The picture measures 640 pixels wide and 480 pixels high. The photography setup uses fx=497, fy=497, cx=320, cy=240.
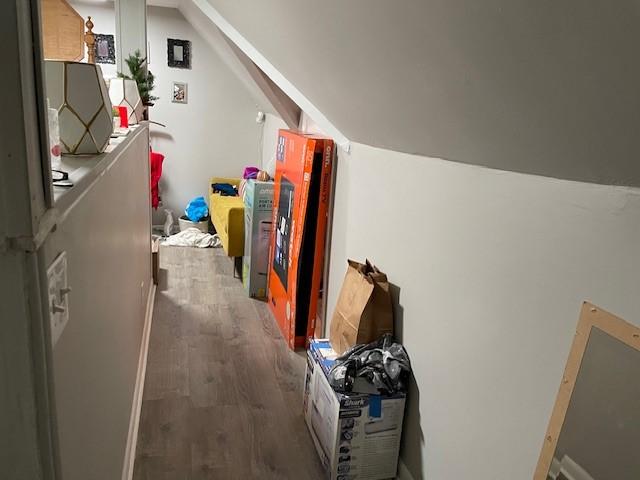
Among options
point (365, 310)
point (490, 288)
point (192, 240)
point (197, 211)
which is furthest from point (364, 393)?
point (197, 211)

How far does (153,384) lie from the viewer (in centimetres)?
256

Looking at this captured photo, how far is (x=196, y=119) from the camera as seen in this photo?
5.36m

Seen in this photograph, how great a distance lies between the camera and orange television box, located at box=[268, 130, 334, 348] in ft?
9.14

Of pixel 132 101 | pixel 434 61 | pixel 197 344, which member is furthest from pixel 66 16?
pixel 434 61

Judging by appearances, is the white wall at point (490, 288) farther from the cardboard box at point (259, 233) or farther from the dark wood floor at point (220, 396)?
the cardboard box at point (259, 233)

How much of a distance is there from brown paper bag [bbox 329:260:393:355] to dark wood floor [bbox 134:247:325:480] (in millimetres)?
517

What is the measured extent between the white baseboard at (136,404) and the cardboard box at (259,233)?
80 cm

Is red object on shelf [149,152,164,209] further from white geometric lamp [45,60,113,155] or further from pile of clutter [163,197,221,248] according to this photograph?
white geometric lamp [45,60,113,155]

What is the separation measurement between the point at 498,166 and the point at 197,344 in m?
2.21

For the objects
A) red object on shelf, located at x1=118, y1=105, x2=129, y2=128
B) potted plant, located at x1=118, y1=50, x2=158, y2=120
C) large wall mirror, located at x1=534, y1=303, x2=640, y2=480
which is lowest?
large wall mirror, located at x1=534, y1=303, x2=640, y2=480

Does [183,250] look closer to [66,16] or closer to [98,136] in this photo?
[66,16]

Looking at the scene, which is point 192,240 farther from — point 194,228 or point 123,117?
point 123,117

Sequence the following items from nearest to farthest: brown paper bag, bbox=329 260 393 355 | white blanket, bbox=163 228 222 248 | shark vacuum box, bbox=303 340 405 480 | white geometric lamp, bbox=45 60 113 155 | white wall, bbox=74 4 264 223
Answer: white geometric lamp, bbox=45 60 113 155, shark vacuum box, bbox=303 340 405 480, brown paper bag, bbox=329 260 393 355, white blanket, bbox=163 228 222 248, white wall, bbox=74 4 264 223

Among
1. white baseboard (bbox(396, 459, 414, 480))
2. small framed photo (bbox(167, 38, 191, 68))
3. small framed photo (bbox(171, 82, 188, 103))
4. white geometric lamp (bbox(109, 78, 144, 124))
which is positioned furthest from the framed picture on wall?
white baseboard (bbox(396, 459, 414, 480))
